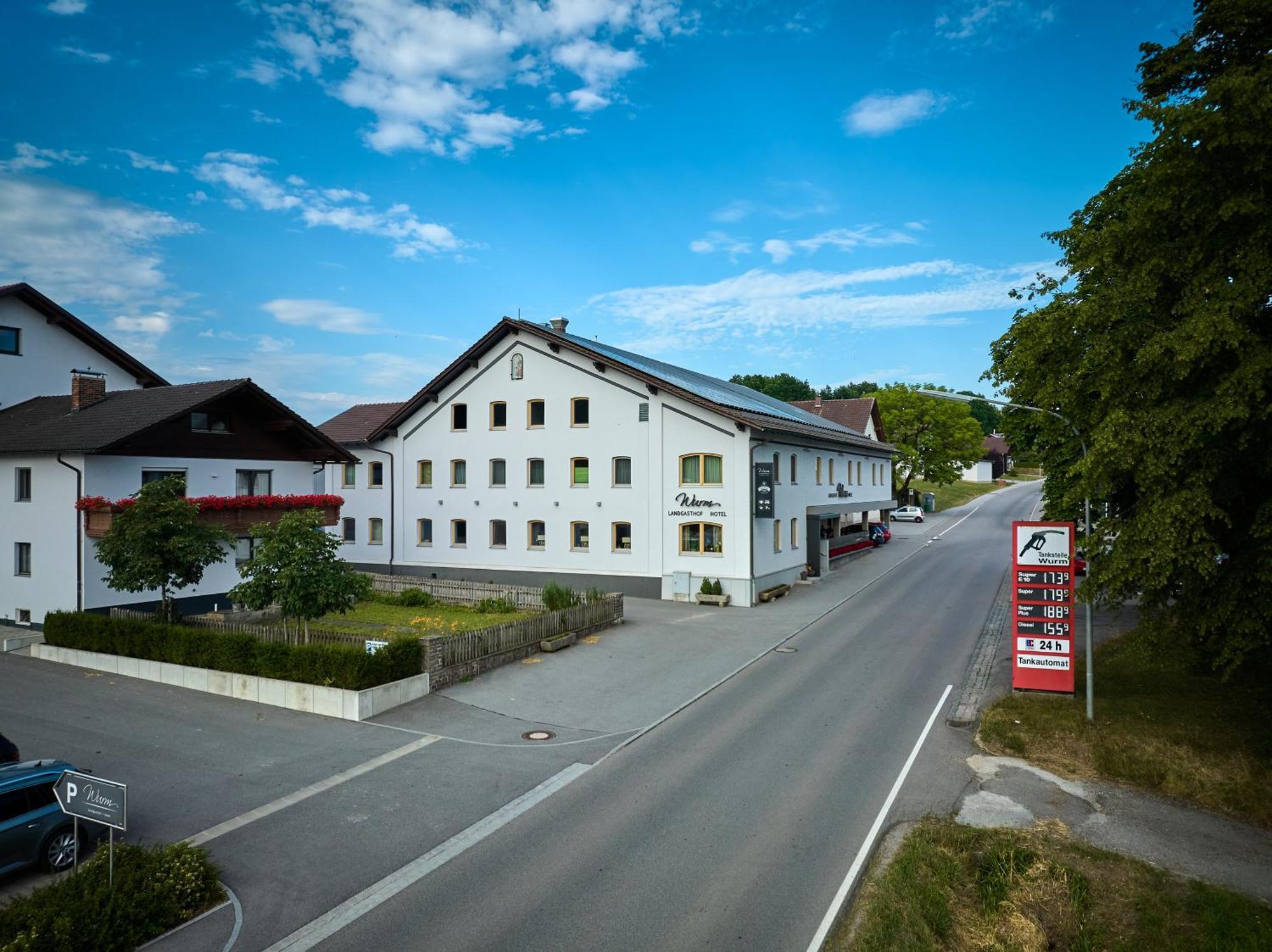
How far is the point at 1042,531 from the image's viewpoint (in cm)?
1727

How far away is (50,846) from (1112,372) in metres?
17.1

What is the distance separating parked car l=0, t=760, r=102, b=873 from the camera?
9.48m

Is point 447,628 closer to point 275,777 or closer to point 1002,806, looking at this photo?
point 275,777

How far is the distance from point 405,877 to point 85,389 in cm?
2609

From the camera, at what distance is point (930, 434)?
67.2 metres

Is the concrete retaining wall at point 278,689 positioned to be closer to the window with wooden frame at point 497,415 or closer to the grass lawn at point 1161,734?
the grass lawn at point 1161,734

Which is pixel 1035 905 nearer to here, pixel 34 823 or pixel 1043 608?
pixel 1043 608

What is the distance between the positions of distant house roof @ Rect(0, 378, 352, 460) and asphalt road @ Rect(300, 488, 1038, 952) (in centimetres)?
1994

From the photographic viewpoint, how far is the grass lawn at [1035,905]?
8.13m

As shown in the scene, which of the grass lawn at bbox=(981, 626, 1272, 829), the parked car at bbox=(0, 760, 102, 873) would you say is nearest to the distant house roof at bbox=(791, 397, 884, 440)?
the grass lawn at bbox=(981, 626, 1272, 829)

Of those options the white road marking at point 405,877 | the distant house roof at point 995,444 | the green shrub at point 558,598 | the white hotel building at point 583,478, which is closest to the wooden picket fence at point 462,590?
the green shrub at point 558,598

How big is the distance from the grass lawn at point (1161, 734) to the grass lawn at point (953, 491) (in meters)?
61.0

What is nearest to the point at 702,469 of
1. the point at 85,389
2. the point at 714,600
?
the point at 714,600

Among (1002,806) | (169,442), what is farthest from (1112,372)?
(169,442)
